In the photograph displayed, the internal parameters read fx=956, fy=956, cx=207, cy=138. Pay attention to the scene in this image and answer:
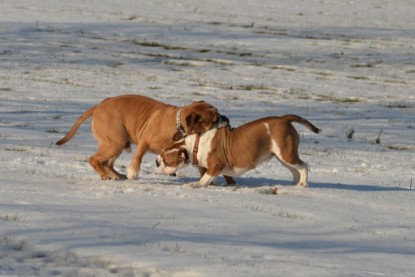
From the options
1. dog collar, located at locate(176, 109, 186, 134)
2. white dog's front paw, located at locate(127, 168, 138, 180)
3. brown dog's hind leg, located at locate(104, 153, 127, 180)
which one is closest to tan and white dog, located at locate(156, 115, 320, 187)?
dog collar, located at locate(176, 109, 186, 134)

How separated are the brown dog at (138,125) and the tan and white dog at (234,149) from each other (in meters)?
0.17

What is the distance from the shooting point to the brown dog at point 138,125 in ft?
33.6

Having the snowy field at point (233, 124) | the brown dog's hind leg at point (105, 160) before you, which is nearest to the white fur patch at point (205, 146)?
the snowy field at point (233, 124)

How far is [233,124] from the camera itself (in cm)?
1864

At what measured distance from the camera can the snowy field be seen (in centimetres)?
690

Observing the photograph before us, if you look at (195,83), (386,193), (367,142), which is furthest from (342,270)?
(195,83)

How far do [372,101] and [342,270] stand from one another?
60.5 feet

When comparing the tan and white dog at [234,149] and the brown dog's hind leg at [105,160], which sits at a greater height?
the tan and white dog at [234,149]

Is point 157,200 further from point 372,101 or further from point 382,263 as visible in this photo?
point 372,101

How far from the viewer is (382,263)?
7117 mm

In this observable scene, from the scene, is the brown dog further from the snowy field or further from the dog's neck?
the snowy field

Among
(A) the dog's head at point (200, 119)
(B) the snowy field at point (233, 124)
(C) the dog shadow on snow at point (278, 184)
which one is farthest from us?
(C) the dog shadow on snow at point (278, 184)

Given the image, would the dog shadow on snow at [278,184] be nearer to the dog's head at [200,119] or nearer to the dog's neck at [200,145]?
the dog's neck at [200,145]

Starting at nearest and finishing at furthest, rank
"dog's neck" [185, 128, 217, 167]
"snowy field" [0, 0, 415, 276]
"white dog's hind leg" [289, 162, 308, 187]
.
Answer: "snowy field" [0, 0, 415, 276] < "dog's neck" [185, 128, 217, 167] < "white dog's hind leg" [289, 162, 308, 187]
